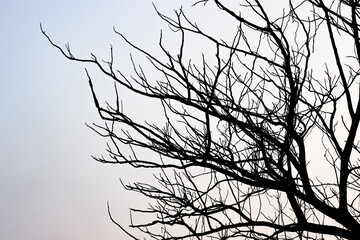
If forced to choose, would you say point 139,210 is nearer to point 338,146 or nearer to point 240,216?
point 240,216

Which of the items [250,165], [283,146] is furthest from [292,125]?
[250,165]

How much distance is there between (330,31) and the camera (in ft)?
12.7

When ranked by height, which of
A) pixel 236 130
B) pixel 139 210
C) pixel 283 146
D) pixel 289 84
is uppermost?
pixel 289 84

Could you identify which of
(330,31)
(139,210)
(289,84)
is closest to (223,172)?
(139,210)

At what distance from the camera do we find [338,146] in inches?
155

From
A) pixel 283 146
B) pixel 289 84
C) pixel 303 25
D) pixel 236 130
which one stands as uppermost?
pixel 303 25

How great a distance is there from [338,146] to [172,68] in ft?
4.42

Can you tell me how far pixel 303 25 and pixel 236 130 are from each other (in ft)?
3.15

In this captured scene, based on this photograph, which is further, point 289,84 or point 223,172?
point 289,84

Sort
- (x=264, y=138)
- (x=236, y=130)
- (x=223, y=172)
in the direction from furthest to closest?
1. (x=236, y=130)
2. (x=264, y=138)
3. (x=223, y=172)

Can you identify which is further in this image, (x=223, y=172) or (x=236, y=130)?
(x=236, y=130)

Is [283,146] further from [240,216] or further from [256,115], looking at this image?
[240,216]

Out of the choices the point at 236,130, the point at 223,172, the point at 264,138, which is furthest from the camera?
the point at 236,130

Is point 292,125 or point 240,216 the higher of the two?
point 292,125
